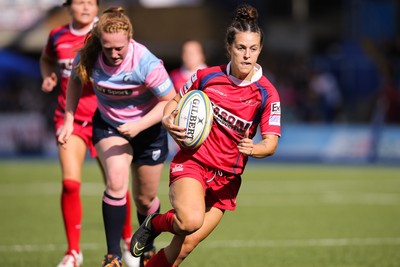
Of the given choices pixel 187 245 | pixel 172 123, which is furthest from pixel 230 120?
pixel 187 245

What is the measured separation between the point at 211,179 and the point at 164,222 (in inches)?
18.3

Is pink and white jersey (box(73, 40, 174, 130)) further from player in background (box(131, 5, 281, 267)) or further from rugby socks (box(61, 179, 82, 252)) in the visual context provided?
rugby socks (box(61, 179, 82, 252))

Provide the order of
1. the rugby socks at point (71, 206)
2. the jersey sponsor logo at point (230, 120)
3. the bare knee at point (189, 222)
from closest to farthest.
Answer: the bare knee at point (189, 222)
the jersey sponsor logo at point (230, 120)
the rugby socks at point (71, 206)

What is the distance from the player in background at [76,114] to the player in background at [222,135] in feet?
4.66

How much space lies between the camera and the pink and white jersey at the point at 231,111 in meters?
6.48

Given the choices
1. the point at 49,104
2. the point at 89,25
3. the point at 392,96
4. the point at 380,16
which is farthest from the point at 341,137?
the point at 89,25

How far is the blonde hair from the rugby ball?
99cm

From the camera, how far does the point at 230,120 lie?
21.3 ft

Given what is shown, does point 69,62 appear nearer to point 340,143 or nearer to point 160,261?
point 160,261

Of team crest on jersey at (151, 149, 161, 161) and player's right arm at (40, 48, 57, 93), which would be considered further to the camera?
player's right arm at (40, 48, 57, 93)

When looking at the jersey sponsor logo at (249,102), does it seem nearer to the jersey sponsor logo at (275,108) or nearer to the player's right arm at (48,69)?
the jersey sponsor logo at (275,108)

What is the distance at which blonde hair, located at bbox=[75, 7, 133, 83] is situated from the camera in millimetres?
6938

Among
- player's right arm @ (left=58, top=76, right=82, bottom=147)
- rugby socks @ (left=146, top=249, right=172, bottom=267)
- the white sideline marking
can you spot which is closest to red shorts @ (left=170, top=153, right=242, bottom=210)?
rugby socks @ (left=146, top=249, right=172, bottom=267)

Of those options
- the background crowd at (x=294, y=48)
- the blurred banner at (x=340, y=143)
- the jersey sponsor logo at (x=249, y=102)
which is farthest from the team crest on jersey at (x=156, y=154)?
the blurred banner at (x=340, y=143)
